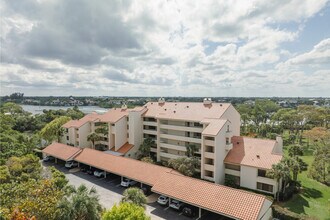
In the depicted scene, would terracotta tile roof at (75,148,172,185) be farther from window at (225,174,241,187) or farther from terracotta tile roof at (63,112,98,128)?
terracotta tile roof at (63,112,98,128)

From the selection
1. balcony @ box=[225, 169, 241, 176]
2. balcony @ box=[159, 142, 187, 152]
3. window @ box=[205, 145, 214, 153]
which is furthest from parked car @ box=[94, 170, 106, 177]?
balcony @ box=[225, 169, 241, 176]

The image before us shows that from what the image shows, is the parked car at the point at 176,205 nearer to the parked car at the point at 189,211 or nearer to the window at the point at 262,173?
the parked car at the point at 189,211

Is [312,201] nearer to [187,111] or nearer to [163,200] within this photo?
[163,200]

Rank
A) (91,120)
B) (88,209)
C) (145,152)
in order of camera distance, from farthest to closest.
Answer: (91,120) < (145,152) < (88,209)

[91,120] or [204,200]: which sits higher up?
[91,120]

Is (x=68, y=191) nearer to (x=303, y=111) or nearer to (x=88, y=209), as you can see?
(x=88, y=209)

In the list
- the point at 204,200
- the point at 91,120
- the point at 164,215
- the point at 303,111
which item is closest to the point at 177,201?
the point at 164,215

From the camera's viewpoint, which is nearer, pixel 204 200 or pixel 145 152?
pixel 204 200
